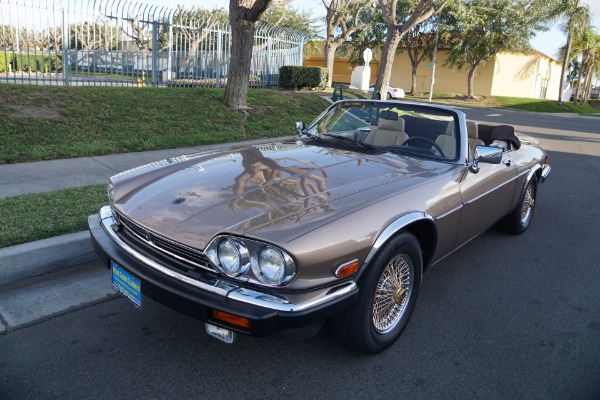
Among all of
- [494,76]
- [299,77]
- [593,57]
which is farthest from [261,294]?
[593,57]

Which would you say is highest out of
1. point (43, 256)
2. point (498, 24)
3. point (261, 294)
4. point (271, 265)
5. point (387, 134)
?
point (498, 24)

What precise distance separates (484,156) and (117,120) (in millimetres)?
7021

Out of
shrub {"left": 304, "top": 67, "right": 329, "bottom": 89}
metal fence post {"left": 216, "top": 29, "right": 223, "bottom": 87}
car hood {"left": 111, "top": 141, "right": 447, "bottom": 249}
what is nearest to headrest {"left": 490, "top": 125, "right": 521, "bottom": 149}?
car hood {"left": 111, "top": 141, "right": 447, "bottom": 249}

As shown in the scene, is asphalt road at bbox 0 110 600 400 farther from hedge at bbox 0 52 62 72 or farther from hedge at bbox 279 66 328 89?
hedge at bbox 279 66 328 89

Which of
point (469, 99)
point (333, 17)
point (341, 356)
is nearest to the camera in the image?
point (341, 356)

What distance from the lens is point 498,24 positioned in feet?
105

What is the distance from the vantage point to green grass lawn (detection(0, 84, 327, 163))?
7.29 metres

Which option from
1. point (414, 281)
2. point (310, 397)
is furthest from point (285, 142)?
point (310, 397)

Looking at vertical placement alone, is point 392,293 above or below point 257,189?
below

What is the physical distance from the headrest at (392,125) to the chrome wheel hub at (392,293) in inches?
57.4

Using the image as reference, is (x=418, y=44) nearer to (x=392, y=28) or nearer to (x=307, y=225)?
(x=392, y=28)

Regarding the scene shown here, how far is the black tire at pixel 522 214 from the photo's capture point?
4.88 m

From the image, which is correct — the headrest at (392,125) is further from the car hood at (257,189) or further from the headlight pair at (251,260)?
the headlight pair at (251,260)

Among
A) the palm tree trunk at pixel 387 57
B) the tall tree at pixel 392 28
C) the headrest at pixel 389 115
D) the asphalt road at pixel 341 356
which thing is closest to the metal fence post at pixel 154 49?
the palm tree trunk at pixel 387 57
